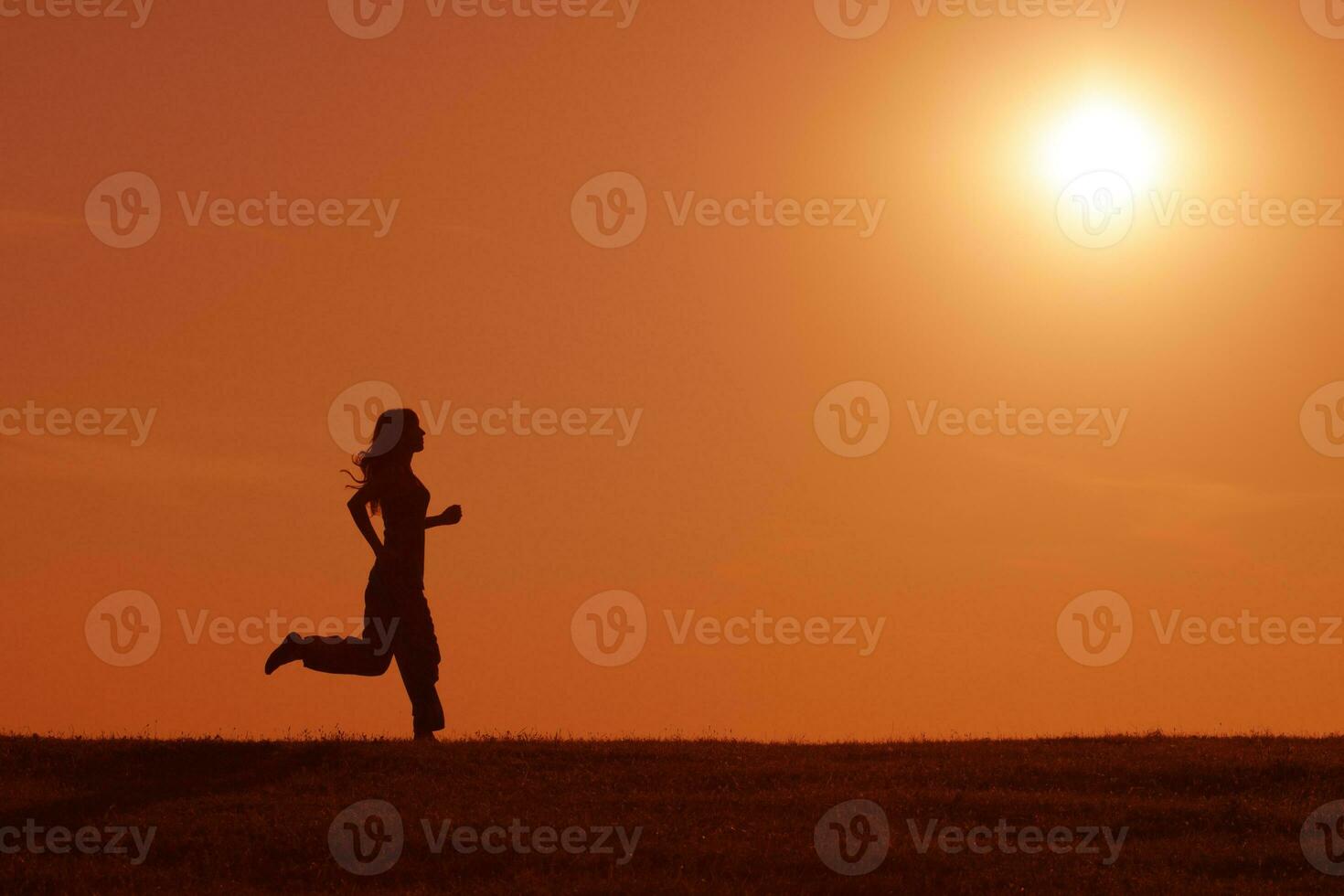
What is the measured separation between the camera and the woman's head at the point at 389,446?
71.6ft

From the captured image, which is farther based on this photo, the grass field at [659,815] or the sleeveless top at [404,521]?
the sleeveless top at [404,521]

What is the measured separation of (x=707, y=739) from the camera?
22.5 m

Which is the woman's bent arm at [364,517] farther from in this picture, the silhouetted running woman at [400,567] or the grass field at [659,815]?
the grass field at [659,815]

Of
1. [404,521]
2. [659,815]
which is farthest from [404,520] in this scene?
[659,815]

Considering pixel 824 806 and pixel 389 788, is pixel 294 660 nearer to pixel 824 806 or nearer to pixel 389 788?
pixel 389 788

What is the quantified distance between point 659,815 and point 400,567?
5688mm

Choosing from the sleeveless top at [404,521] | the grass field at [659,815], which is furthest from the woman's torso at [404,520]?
the grass field at [659,815]

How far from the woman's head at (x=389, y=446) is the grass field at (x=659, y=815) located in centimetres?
336

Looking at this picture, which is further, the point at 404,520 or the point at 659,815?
the point at 404,520

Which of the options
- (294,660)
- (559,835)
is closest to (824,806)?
(559,835)

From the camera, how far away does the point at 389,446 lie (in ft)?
71.5

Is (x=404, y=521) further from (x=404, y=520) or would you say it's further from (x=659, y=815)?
(x=659, y=815)

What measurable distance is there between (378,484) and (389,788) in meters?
4.44

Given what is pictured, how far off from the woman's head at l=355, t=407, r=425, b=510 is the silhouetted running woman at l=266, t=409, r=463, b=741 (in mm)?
11
